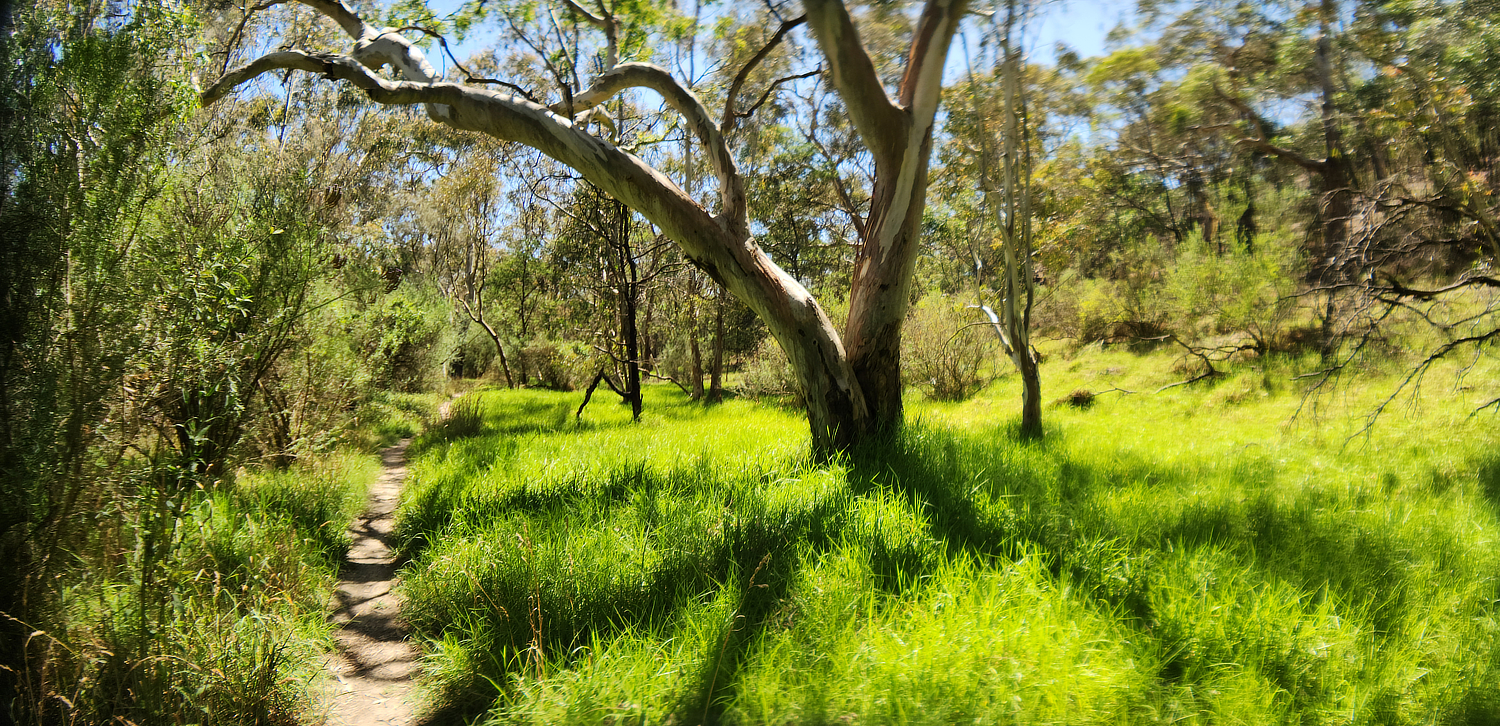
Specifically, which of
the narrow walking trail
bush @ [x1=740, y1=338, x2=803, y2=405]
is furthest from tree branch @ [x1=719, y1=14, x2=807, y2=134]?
bush @ [x1=740, y1=338, x2=803, y2=405]

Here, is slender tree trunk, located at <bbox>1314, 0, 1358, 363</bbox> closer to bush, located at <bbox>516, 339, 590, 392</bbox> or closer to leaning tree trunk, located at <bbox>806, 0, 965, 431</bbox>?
leaning tree trunk, located at <bbox>806, 0, 965, 431</bbox>

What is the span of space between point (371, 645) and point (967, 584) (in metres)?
3.14

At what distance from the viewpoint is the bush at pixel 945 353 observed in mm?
11070

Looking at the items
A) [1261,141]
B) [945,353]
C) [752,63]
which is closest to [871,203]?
[752,63]

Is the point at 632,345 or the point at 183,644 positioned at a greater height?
the point at 632,345

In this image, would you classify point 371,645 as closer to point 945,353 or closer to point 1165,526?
point 1165,526

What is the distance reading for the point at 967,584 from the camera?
107 inches

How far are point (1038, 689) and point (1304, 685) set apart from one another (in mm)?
1089

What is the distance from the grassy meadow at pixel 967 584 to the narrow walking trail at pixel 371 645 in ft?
0.52

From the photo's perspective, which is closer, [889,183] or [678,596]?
[678,596]

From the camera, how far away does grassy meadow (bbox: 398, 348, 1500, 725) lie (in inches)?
83.0

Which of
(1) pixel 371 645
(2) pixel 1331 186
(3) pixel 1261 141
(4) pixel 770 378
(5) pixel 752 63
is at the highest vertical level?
(5) pixel 752 63

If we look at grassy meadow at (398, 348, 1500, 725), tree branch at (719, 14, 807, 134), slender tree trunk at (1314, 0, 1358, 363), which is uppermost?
tree branch at (719, 14, 807, 134)

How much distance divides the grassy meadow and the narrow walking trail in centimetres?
16
